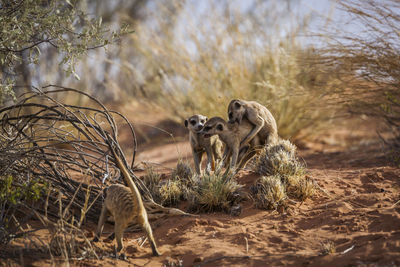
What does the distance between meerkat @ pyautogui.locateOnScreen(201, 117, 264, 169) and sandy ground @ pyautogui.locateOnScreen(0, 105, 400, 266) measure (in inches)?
15.3

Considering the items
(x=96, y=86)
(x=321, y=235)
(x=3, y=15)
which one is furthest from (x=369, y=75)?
(x=96, y=86)

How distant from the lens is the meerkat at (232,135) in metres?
4.99

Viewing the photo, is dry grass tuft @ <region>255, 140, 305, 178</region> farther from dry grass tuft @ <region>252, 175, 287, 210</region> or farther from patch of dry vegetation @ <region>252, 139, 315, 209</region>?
dry grass tuft @ <region>252, 175, 287, 210</region>

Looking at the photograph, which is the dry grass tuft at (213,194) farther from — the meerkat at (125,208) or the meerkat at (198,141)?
the meerkat at (125,208)

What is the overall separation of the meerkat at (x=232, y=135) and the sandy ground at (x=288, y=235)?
1.27 ft

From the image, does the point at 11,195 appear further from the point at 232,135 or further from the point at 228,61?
the point at 228,61

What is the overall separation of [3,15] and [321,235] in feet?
13.8

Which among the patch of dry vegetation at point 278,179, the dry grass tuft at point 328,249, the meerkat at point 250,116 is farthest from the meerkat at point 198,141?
the dry grass tuft at point 328,249

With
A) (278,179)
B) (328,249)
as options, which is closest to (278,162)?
(278,179)

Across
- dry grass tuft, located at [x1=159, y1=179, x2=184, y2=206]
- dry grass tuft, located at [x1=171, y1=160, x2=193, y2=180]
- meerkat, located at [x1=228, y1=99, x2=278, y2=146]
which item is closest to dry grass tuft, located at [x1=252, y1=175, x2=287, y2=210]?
meerkat, located at [x1=228, y1=99, x2=278, y2=146]

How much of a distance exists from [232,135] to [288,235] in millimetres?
1715

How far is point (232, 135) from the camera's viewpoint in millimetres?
5199

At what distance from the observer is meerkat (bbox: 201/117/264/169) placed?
4.99 meters

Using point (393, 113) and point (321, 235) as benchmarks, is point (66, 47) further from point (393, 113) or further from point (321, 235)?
point (393, 113)
